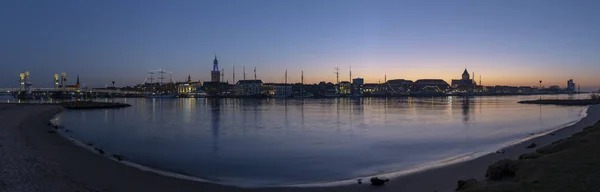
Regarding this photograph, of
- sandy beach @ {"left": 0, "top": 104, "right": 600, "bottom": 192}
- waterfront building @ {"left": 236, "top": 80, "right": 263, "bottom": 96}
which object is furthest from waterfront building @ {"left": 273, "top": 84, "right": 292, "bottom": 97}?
sandy beach @ {"left": 0, "top": 104, "right": 600, "bottom": 192}

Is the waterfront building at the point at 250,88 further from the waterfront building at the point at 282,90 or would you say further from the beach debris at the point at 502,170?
the beach debris at the point at 502,170

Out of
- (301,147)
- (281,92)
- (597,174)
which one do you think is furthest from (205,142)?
(281,92)

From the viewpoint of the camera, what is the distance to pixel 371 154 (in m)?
16.1

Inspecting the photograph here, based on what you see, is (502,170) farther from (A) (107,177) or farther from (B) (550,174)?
(A) (107,177)

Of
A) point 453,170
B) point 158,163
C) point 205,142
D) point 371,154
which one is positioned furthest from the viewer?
point 205,142

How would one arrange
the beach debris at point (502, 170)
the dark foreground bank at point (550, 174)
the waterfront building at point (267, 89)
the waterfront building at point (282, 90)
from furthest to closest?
1. the waterfront building at point (282, 90)
2. the waterfront building at point (267, 89)
3. the beach debris at point (502, 170)
4. the dark foreground bank at point (550, 174)

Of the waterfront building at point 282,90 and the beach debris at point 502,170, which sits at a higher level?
the waterfront building at point 282,90

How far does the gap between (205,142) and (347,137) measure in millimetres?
7829

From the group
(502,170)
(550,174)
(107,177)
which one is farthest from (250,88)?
(550,174)

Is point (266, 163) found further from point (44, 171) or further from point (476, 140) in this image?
point (476, 140)

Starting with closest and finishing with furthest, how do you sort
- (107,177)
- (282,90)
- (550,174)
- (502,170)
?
1. (550,174)
2. (502,170)
3. (107,177)
4. (282,90)

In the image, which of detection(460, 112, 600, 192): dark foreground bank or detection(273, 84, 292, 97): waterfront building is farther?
detection(273, 84, 292, 97): waterfront building

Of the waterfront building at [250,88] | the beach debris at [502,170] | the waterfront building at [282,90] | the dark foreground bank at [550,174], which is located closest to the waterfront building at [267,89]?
the waterfront building at [250,88]

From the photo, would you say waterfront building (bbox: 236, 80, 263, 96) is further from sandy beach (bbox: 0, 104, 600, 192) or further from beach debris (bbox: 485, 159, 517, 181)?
beach debris (bbox: 485, 159, 517, 181)
